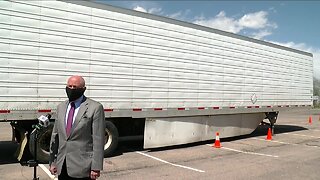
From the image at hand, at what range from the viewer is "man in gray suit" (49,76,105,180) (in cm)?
334

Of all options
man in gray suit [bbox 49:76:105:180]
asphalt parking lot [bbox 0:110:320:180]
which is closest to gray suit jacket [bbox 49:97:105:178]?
man in gray suit [bbox 49:76:105:180]

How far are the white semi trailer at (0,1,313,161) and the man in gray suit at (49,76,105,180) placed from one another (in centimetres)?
429

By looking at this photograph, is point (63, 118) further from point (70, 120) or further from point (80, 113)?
point (80, 113)

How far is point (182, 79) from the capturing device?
10.3 metres

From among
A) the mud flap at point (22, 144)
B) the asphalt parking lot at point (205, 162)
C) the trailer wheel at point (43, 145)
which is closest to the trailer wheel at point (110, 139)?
the asphalt parking lot at point (205, 162)

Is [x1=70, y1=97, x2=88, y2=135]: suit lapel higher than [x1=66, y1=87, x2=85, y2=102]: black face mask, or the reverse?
[x1=66, y1=87, x2=85, y2=102]: black face mask

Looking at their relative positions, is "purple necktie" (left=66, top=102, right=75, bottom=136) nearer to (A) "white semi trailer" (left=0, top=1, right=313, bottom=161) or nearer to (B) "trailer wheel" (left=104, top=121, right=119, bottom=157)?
(A) "white semi trailer" (left=0, top=1, right=313, bottom=161)

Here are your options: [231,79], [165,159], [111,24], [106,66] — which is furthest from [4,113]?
[231,79]

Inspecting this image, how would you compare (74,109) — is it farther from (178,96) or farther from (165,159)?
(178,96)

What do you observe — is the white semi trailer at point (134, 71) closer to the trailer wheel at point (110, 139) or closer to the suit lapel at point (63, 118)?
the trailer wheel at point (110, 139)

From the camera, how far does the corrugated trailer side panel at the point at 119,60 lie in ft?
23.6

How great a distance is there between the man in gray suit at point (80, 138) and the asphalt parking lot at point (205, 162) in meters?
3.55

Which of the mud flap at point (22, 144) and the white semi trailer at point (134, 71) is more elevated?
the white semi trailer at point (134, 71)

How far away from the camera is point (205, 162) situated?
848 centimetres
